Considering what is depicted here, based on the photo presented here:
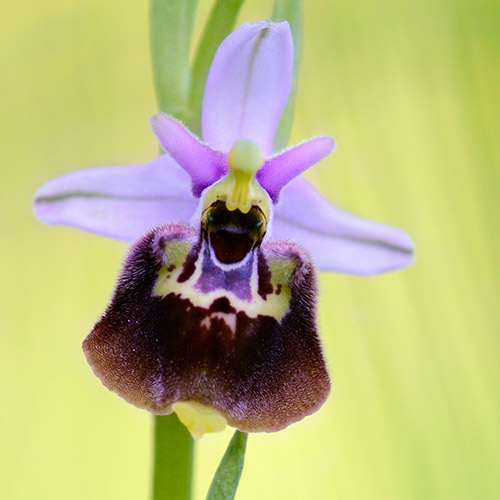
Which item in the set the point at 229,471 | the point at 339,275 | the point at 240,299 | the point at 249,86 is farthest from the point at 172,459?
the point at 339,275

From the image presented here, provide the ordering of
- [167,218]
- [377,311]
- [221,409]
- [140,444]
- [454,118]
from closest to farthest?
1. [221,409]
2. [167,218]
3. [140,444]
4. [377,311]
5. [454,118]

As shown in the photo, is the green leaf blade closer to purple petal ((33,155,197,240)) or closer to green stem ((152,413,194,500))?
green stem ((152,413,194,500))

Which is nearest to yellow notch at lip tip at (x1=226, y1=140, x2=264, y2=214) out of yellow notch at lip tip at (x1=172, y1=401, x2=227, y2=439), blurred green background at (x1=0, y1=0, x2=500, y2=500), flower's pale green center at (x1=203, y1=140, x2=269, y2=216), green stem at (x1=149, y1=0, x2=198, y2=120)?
flower's pale green center at (x1=203, y1=140, x2=269, y2=216)

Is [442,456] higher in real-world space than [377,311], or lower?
lower

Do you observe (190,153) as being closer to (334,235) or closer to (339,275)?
(334,235)

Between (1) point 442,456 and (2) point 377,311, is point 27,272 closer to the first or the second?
(2) point 377,311

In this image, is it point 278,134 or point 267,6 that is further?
point 267,6

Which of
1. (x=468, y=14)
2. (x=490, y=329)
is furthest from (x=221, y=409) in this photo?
(x=468, y=14)
